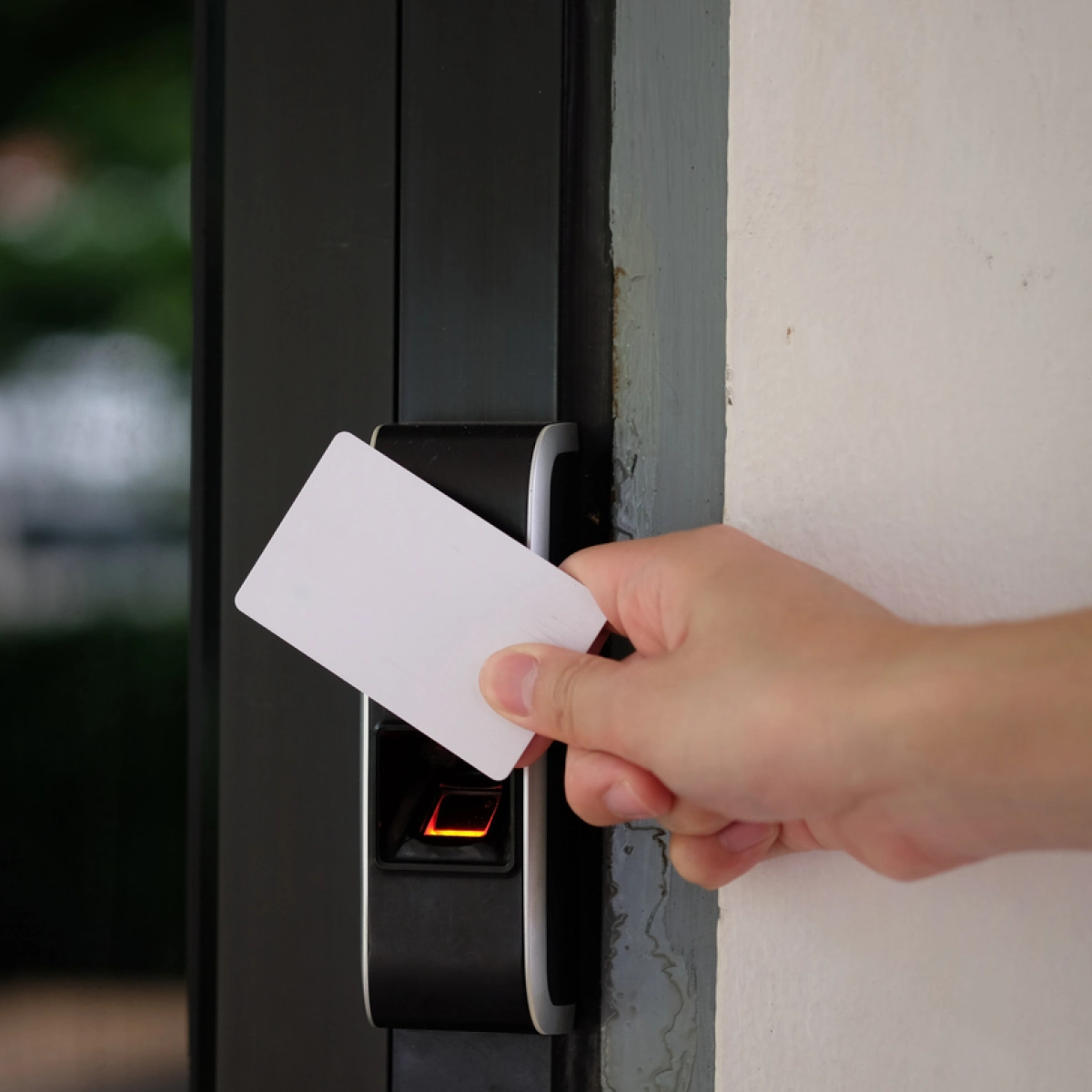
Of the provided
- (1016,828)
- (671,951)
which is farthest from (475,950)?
(1016,828)

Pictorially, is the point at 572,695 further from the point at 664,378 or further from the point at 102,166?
the point at 102,166

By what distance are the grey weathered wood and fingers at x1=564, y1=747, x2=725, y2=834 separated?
10 centimetres

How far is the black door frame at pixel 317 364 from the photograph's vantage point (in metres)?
0.54

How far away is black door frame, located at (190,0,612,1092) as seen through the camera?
536mm

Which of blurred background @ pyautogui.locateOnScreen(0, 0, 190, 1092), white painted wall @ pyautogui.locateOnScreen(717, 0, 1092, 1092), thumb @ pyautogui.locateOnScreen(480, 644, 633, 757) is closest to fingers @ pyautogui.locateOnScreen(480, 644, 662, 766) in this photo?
thumb @ pyautogui.locateOnScreen(480, 644, 633, 757)

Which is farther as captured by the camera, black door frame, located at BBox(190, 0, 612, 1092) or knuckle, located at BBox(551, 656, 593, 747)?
black door frame, located at BBox(190, 0, 612, 1092)

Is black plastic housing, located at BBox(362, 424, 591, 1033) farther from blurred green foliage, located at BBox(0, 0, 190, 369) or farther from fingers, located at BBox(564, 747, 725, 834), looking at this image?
blurred green foliage, located at BBox(0, 0, 190, 369)

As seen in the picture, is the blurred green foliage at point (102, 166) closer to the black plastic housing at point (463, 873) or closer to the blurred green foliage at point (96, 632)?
the blurred green foliage at point (96, 632)

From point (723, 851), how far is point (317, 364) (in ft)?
1.19

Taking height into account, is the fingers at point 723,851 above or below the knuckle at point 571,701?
below

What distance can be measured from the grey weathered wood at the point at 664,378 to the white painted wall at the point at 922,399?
5 cm

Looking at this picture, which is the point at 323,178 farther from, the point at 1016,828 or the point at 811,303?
the point at 1016,828

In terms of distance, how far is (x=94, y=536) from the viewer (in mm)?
682

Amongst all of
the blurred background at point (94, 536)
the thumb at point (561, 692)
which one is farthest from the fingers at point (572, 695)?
the blurred background at point (94, 536)
